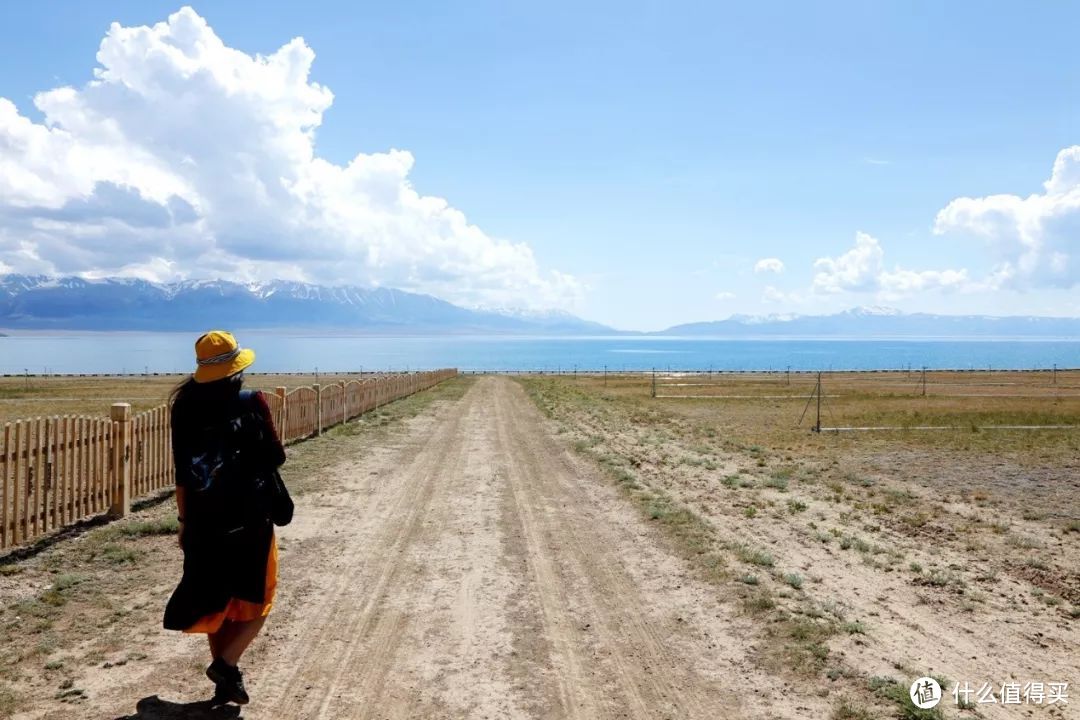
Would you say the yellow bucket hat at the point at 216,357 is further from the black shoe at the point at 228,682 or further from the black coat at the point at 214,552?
the black shoe at the point at 228,682

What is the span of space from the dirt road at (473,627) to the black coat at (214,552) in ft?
2.62

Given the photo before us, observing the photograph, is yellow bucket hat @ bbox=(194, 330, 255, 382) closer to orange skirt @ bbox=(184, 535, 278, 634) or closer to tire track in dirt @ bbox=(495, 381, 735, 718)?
orange skirt @ bbox=(184, 535, 278, 634)

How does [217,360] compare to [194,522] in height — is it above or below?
above

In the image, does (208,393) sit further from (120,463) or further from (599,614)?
(120,463)

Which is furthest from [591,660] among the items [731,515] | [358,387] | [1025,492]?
[358,387]

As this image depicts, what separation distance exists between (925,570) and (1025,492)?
6.97 metres

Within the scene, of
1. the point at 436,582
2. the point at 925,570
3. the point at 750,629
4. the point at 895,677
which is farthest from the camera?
the point at 925,570

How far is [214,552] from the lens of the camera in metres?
4.29

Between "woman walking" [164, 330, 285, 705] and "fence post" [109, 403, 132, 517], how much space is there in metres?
6.69

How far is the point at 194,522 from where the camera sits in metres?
4.26

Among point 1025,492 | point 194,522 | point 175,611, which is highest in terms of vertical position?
point 194,522

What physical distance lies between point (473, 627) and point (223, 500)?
276cm

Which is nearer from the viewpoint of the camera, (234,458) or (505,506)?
(234,458)

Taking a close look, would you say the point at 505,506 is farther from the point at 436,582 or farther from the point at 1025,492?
the point at 1025,492
